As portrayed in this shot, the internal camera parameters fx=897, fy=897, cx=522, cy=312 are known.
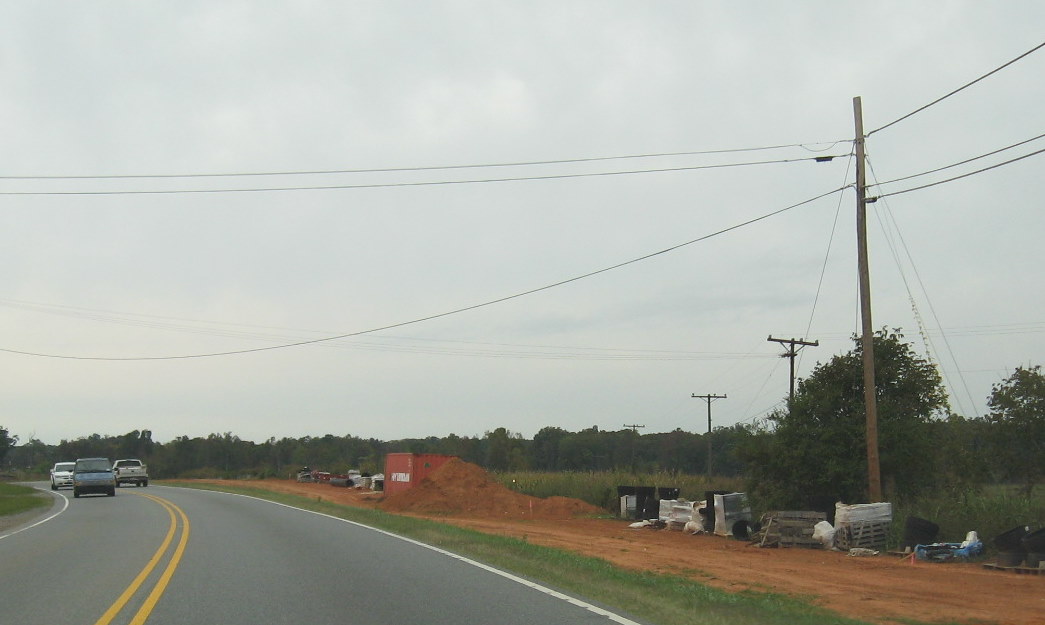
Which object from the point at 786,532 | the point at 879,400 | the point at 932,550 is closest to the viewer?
the point at 932,550

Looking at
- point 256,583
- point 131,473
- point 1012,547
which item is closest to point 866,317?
point 1012,547

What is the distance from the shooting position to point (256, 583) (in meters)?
12.2

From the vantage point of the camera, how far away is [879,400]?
25453 mm

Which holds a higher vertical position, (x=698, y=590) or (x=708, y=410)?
(x=708, y=410)

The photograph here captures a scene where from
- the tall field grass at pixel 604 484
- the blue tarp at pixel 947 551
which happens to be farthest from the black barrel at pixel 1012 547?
the tall field grass at pixel 604 484

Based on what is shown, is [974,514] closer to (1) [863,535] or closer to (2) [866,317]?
(1) [863,535]

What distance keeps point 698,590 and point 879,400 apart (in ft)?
47.8

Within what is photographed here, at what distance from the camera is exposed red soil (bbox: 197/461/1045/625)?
1214cm

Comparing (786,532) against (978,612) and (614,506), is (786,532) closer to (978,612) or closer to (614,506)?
(978,612)

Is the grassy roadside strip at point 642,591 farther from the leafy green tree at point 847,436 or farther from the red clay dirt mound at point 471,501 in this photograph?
the red clay dirt mound at point 471,501

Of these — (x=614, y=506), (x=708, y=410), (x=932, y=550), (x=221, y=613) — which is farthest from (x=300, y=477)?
(x=221, y=613)

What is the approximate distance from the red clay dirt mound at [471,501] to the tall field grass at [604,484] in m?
1.70

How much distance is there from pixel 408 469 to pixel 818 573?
1073 inches

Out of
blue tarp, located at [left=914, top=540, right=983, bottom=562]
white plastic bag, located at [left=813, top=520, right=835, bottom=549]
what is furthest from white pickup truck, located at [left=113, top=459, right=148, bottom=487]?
blue tarp, located at [left=914, top=540, right=983, bottom=562]
